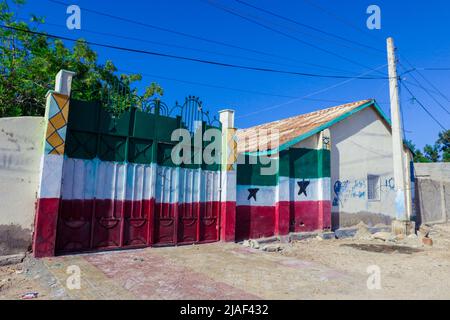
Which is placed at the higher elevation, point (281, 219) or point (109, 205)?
point (109, 205)

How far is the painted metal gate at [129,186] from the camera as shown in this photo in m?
6.94

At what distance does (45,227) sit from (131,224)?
1.79 meters

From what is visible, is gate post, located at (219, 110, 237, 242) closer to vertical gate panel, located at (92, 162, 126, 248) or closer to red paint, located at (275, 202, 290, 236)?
red paint, located at (275, 202, 290, 236)

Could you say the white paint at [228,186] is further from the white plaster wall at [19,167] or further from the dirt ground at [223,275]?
the white plaster wall at [19,167]

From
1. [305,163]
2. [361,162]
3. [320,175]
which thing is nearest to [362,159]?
[361,162]

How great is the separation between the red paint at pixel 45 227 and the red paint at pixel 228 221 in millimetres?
4100

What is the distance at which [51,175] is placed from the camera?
6.43 metres

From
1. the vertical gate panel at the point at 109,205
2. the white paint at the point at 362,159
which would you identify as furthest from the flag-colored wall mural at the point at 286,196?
the vertical gate panel at the point at 109,205

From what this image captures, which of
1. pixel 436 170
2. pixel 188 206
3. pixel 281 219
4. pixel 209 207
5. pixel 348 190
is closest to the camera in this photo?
pixel 188 206

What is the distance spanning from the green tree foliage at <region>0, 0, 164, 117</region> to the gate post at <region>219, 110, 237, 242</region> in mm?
2408

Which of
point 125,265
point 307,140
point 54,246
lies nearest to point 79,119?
point 54,246

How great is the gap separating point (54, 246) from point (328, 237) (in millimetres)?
8277

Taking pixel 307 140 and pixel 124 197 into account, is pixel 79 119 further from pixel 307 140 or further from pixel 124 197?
pixel 307 140

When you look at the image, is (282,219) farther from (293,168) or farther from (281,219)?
(293,168)
